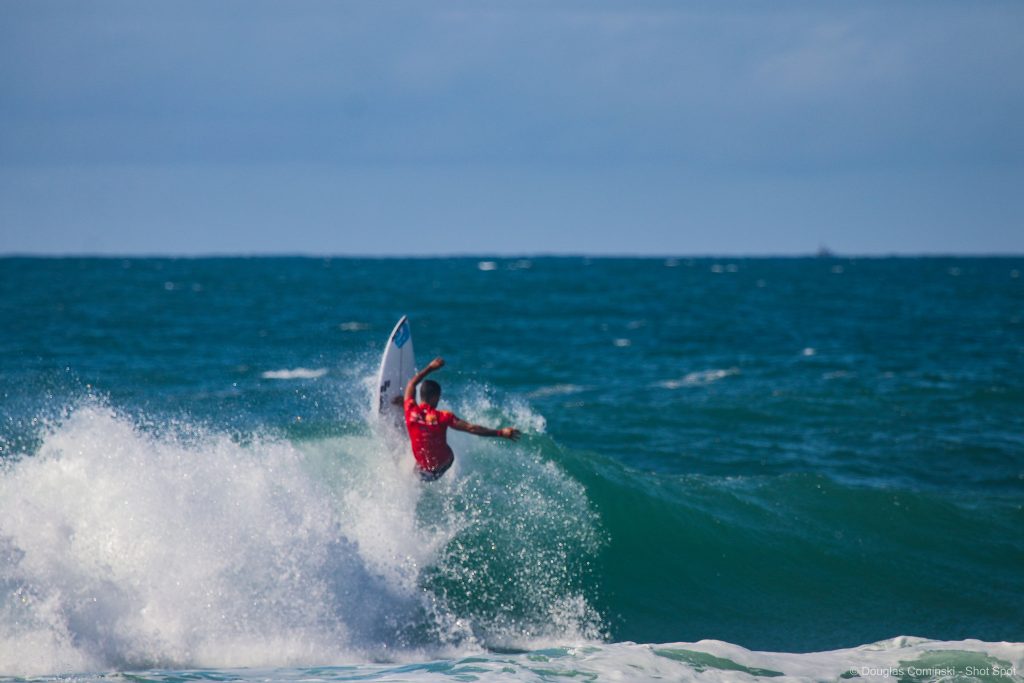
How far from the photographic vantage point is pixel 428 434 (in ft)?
36.1

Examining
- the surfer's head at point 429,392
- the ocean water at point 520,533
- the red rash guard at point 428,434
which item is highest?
the surfer's head at point 429,392

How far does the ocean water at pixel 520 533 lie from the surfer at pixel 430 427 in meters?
0.48

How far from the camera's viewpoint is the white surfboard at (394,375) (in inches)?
482

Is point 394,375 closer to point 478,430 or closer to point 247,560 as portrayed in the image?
point 478,430

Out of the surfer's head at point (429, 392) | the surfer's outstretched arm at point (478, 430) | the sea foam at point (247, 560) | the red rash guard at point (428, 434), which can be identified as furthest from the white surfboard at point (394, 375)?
the surfer's outstretched arm at point (478, 430)

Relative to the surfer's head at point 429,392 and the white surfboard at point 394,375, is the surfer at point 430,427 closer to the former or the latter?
the surfer's head at point 429,392

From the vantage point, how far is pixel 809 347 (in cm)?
3244

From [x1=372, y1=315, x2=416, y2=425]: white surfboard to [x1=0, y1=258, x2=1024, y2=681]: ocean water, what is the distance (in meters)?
0.49

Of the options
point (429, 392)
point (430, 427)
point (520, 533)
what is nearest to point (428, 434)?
point (430, 427)

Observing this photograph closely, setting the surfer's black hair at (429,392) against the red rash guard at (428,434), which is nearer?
the surfer's black hair at (429,392)

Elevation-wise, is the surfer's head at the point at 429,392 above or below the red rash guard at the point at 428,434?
above

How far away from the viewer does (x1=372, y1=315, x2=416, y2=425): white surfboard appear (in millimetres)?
12242

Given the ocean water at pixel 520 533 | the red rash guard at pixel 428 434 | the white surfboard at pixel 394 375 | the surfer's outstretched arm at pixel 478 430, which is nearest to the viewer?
the ocean water at pixel 520 533

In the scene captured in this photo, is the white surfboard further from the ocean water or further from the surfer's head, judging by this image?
the surfer's head
